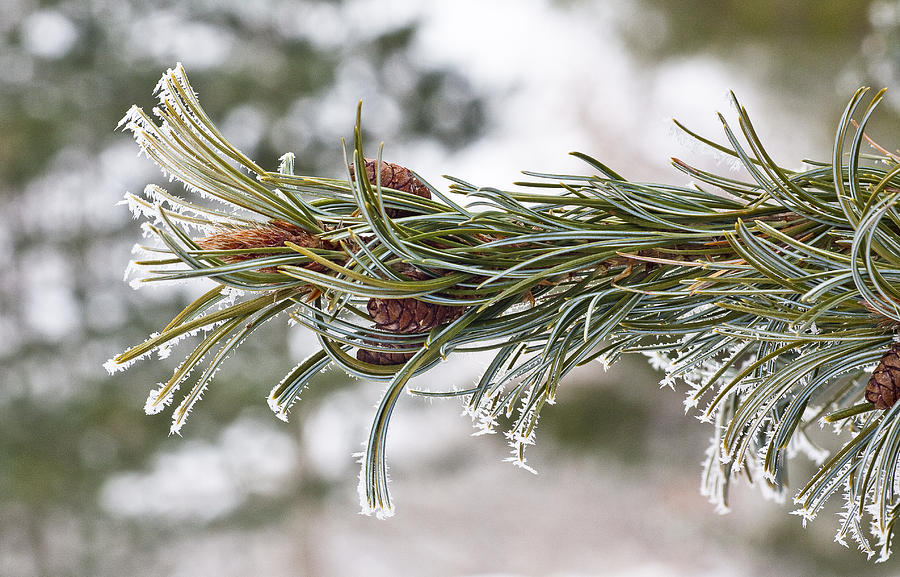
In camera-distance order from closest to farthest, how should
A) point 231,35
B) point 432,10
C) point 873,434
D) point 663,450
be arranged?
point 873,434
point 231,35
point 432,10
point 663,450

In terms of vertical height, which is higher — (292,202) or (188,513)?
(188,513)

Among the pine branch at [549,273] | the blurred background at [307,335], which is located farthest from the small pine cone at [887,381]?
the blurred background at [307,335]

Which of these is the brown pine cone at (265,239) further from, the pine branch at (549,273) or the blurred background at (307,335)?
the blurred background at (307,335)

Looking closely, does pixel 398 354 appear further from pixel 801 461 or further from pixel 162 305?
pixel 801 461

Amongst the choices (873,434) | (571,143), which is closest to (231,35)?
(571,143)

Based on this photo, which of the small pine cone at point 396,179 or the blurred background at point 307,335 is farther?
the blurred background at point 307,335

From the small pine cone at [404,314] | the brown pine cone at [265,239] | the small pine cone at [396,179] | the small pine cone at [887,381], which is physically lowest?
the small pine cone at [887,381]
